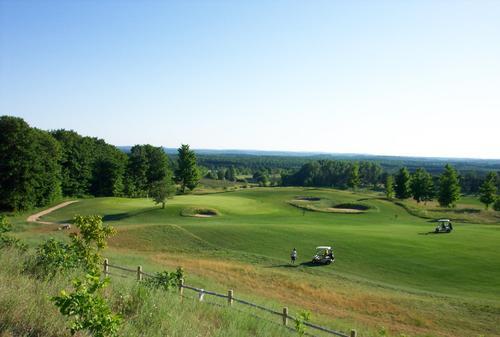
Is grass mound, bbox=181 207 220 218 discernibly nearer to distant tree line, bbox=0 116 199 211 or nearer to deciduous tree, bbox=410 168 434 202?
distant tree line, bbox=0 116 199 211

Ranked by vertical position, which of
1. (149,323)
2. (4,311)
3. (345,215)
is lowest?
(345,215)

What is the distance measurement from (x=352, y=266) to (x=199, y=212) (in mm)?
29435

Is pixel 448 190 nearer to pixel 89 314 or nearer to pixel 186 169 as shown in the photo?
pixel 186 169

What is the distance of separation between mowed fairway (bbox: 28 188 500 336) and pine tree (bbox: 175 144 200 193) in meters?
31.2

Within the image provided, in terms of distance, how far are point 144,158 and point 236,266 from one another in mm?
66363

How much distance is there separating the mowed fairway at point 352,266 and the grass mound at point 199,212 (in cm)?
126

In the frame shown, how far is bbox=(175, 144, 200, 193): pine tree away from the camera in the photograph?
86.4m

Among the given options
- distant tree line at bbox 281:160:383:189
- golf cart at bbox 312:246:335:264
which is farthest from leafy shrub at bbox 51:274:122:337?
distant tree line at bbox 281:160:383:189

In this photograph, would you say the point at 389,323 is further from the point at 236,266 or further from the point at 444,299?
the point at 236,266

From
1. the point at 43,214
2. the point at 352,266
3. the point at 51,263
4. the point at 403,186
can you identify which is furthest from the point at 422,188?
the point at 51,263

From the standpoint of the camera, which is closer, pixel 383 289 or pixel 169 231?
pixel 383 289

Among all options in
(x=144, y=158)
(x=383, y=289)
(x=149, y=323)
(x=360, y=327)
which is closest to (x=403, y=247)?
(x=383, y=289)

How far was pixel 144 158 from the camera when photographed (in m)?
91.1

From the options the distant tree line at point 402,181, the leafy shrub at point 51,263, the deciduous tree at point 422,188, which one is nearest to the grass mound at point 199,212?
the leafy shrub at point 51,263
